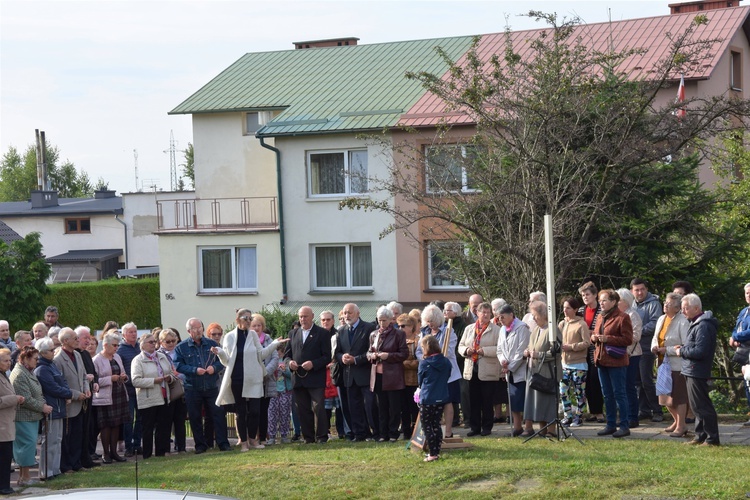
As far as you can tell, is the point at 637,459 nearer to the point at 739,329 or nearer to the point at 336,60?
the point at 739,329

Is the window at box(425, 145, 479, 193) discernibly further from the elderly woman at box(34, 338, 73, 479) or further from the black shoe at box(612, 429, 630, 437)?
the elderly woman at box(34, 338, 73, 479)

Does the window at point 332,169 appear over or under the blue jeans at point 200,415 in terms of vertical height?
over

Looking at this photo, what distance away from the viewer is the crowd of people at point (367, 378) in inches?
514

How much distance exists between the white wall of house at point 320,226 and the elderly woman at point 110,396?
1850 centimetres

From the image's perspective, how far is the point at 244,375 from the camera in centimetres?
1466

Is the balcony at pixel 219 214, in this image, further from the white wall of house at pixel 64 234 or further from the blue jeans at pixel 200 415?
the white wall of house at pixel 64 234

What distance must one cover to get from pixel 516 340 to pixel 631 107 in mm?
4805

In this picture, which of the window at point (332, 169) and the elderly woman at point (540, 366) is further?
the window at point (332, 169)

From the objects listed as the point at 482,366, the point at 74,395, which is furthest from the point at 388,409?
the point at 74,395

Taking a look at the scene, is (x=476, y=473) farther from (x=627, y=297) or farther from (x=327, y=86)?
(x=327, y=86)

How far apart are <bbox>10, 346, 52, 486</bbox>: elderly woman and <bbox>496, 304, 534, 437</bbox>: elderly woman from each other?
19.1 ft

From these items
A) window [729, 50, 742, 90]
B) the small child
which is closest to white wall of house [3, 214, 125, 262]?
window [729, 50, 742, 90]

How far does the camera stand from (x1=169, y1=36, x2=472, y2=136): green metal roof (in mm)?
33469

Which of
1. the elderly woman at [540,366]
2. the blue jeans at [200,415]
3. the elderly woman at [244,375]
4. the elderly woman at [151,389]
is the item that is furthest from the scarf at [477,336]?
the elderly woman at [151,389]
